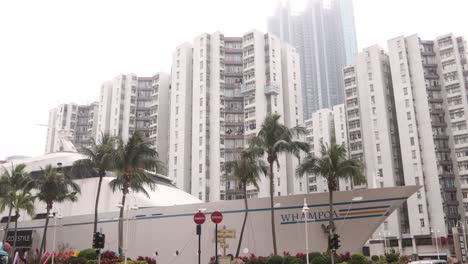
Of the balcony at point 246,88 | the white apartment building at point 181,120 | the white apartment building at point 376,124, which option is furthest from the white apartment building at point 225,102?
the white apartment building at point 376,124

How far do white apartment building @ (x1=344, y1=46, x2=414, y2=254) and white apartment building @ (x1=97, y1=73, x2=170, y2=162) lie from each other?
43.3m

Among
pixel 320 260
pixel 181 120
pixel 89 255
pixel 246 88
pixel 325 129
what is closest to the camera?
pixel 320 260

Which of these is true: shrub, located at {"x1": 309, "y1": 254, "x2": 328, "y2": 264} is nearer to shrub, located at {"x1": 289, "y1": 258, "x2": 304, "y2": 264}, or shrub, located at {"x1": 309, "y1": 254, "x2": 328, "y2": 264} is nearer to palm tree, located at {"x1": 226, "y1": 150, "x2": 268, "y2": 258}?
shrub, located at {"x1": 289, "y1": 258, "x2": 304, "y2": 264}

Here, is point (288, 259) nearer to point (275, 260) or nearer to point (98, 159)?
point (275, 260)

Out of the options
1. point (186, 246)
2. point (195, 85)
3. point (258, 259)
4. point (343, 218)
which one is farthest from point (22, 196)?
point (195, 85)

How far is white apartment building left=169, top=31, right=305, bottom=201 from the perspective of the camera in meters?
82.2

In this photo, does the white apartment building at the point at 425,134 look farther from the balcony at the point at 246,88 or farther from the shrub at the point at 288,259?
the shrub at the point at 288,259

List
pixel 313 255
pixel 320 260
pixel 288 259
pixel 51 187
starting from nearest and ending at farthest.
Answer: pixel 320 260 → pixel 288 259 → pixel 313 255 → pixel 51 187

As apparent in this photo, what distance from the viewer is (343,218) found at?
34.0 meters

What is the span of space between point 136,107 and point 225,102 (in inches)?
1204

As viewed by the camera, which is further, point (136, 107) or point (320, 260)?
point (136, 107)

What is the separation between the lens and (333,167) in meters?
33.5

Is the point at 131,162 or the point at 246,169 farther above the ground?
the point at 131,162

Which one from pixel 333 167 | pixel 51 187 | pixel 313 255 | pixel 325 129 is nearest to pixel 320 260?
pixel 313 255
